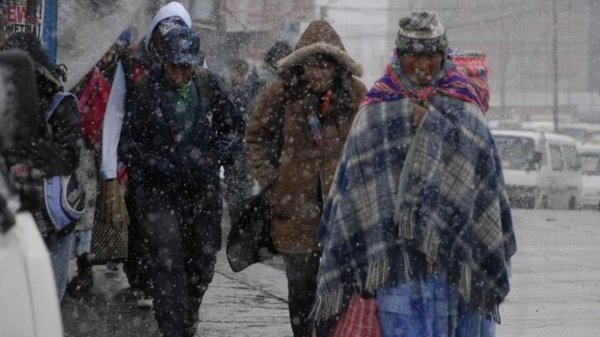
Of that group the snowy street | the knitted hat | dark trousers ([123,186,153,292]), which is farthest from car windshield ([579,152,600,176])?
the knitted hat

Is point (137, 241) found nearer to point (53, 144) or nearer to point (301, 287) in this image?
point (301, 287)

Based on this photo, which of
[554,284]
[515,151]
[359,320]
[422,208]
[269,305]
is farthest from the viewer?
[515,151]

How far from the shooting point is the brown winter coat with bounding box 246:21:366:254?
664 cm

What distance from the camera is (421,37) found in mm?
5258

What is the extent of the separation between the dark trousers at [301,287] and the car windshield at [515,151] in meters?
23.4

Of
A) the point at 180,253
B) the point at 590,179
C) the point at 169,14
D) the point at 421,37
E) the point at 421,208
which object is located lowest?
the point at 590,179

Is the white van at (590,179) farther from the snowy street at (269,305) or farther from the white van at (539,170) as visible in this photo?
the snowy street at (269,305)

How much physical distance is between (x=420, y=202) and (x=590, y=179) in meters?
29.1

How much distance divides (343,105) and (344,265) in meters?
1.53

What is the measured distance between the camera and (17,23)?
864 centimetres

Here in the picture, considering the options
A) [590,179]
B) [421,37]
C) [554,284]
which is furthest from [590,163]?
[421,37]

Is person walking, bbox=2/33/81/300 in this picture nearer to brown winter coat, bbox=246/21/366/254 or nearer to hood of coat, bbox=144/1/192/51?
hood of coat, bbox=144/1/192/51

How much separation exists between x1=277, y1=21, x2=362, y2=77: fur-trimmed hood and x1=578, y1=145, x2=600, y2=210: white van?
26.3 meters

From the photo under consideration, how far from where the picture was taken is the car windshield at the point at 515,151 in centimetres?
2972
